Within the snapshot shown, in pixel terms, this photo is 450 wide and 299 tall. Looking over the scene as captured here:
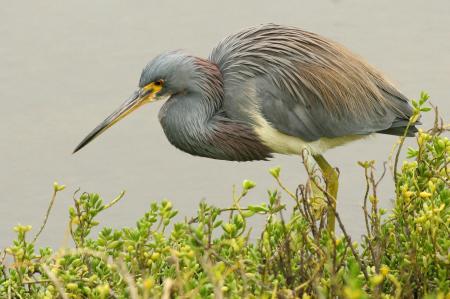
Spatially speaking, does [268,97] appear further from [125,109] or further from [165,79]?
[125,109]

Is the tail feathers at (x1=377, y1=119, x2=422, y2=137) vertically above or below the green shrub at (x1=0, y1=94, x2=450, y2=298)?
below

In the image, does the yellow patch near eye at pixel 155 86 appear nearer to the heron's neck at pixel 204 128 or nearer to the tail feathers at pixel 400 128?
the heron's neck at pixel 204 128

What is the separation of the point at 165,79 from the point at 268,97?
0.54 meters

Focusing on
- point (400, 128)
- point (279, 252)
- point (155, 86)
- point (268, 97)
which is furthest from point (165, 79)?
point (279, 252)

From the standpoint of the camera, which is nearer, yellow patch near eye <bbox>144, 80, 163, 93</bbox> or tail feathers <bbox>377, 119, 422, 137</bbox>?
yellow patch near eye <bbox>144, 80, 163, 93</bbox>

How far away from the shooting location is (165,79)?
495cm

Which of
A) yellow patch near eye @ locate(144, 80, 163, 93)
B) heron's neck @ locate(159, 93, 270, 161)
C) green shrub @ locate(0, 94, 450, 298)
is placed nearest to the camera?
green shrub @ locate(0, 94, 450, 298)

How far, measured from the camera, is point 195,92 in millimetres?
5035

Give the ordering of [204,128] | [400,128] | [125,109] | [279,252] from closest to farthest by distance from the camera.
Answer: [279,252]
[125,109]
[204,128]
[400,128]

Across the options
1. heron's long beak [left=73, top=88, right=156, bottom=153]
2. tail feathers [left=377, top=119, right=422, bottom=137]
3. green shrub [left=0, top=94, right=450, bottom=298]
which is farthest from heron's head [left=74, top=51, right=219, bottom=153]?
green shrub [left=0, top=94, right=450, bottom=298]

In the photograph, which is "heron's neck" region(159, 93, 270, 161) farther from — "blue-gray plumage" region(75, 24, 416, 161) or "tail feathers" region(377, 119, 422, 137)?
"tail feathers" region(377, 119, 422, 137)

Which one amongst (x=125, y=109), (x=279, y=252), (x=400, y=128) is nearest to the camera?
(x=279, y=252)

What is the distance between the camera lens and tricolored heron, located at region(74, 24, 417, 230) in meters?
4.98

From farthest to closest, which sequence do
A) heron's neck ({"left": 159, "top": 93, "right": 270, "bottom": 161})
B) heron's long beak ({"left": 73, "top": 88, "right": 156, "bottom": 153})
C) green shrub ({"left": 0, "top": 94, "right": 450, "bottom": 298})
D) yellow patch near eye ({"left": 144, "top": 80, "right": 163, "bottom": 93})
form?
heron's neck ({"left": 159, "top": 93, "right": 270, "bottom": 161}), yellow patch near eye ({"left": 144, "top": 80, "right": 163, "bottom": 93}), heron's long beak ({"left": 73, "top": 88, "right": 156, "bottom": 153}), green shrub ({"left": 0, "top": 94, "right": 450, "bottom": 298})
